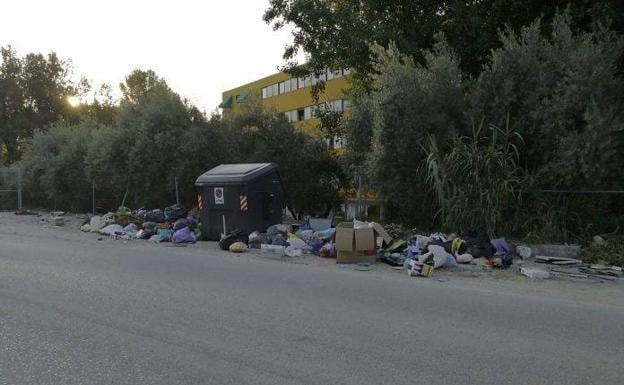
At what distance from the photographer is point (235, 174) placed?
12.8 metres

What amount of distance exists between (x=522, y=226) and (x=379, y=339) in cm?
671

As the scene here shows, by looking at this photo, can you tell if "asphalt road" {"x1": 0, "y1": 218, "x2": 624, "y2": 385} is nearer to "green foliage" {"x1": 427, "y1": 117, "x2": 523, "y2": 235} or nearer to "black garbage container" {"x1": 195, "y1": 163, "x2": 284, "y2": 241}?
"green foliage" {"x1": 427, "y1": 117, "x2": 523, "y2": 235}

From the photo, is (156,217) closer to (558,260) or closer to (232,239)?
(232,239)

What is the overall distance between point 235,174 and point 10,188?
19.4m

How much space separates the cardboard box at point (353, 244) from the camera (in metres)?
9.63

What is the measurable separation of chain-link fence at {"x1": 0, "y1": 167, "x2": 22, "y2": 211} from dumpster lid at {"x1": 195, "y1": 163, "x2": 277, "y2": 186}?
16.4 m

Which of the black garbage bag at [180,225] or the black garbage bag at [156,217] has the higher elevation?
the black garbage bag at [156,217]

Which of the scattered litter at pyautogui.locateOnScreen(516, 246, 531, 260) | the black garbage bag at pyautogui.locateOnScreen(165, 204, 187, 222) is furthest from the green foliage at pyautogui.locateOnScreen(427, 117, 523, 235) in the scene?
the black garbage bag at pyautogui.locateOnScreen(165, 204, 187, 222)

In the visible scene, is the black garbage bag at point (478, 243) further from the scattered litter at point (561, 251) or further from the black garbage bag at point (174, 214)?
the black garbage bag at point (174, 214)

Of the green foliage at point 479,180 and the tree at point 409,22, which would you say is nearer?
the green foliage at point 479,180

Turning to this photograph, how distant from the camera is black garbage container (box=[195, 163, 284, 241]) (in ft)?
41.3

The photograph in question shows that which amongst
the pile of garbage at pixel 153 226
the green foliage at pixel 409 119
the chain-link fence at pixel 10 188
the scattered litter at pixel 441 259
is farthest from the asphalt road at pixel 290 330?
the chain-link fence at pixel 10 188

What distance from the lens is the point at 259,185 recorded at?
42.4 ft

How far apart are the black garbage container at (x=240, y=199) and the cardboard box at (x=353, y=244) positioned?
3.37 meters
